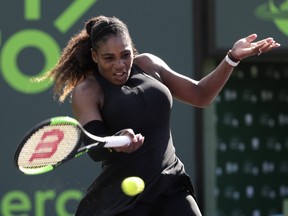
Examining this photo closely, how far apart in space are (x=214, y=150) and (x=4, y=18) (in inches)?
96.4

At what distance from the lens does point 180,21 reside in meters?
8.14

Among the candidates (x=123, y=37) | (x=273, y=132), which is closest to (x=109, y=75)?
(x=123, y=37)

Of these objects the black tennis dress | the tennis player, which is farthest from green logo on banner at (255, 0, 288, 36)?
the black tennis dress

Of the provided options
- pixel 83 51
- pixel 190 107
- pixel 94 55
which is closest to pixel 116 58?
pixel 94 55

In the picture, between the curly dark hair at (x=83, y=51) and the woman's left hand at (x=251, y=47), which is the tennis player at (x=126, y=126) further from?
the woman's left hand at (x=251, y=47)

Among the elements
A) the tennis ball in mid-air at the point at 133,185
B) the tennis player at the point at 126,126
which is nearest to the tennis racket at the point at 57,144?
the tennis player at the point at 126,126

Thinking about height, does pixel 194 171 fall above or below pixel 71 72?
below

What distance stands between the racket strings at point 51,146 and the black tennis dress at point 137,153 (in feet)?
0.87

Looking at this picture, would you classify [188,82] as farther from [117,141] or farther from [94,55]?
[117,141]

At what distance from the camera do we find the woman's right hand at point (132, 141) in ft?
12.8

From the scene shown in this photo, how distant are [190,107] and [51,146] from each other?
4270 millimetres

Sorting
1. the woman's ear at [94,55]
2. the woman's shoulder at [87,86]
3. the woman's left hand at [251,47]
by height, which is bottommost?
the woman's shoulder at [87,86]

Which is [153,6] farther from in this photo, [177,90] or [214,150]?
[177,90]

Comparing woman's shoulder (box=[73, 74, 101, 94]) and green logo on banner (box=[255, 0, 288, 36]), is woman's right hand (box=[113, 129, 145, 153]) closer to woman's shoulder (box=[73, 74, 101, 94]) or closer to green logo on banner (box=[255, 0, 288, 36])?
woman's shoulder (box=[73, 74, 101, 94])
